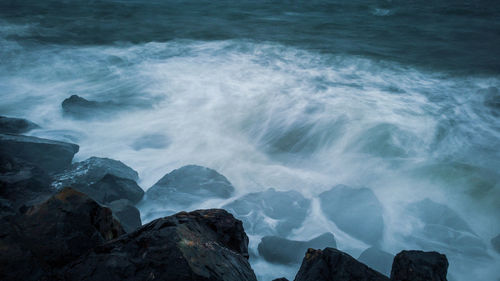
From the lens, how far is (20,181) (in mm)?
4094

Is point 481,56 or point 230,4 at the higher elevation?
point 230,4

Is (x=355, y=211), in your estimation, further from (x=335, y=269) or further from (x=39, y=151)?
(x=39, y=151)

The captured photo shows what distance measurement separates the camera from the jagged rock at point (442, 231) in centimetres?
510

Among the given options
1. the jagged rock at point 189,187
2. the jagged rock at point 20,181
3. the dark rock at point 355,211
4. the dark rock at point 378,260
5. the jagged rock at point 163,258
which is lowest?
the dark rock at point 355,211

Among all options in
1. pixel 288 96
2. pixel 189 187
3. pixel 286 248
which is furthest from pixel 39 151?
pixel 288 96

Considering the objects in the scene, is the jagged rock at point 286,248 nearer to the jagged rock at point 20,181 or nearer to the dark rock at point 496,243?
the dark rock at point 496,243

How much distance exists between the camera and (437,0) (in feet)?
63.1

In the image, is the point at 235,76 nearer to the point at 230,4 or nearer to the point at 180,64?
the point at 180,64

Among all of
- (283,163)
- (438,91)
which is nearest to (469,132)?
A: (438,91)

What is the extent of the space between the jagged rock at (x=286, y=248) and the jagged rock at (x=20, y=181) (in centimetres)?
257

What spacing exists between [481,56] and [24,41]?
15.2 metres

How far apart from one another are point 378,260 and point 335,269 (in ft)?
6.15

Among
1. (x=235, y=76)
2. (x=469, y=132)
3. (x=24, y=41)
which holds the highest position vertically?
(x=24, y=41)

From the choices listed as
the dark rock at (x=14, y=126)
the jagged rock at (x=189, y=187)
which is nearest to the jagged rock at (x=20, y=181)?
the jagged rock at (x=189, y=187)
